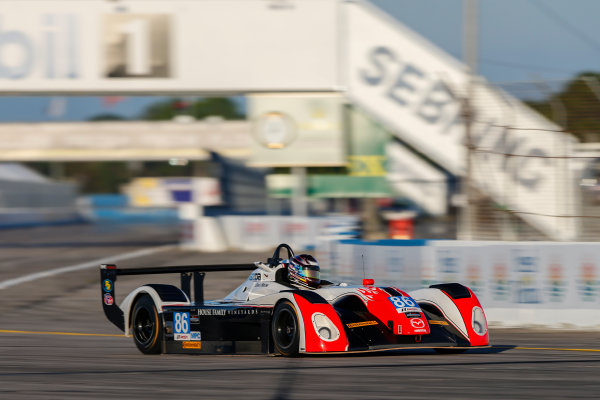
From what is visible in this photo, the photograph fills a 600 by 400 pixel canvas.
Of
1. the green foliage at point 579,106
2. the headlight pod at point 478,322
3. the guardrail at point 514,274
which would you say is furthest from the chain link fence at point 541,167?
the headlight pod at point 478,322

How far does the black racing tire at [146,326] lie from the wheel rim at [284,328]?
1.54 metres

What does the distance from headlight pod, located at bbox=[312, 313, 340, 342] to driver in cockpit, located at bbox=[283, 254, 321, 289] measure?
3.41 ft

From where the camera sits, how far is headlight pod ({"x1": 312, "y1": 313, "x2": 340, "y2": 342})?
29.8 feet

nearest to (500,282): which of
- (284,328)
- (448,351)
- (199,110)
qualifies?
(448,351)

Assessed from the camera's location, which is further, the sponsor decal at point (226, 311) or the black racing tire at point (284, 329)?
the sponsor decal at point (226, 311)

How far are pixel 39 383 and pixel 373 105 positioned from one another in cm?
2078

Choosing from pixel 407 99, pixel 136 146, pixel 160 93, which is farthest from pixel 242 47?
pixel 136 146

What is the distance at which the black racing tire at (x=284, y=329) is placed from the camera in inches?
367

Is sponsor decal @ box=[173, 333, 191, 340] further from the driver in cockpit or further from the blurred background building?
the blurred background building

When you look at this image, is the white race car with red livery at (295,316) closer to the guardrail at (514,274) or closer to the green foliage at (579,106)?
the guardrail at (514,274)

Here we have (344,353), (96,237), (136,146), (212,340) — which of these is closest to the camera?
(344,353)

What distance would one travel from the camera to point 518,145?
18.4 metres

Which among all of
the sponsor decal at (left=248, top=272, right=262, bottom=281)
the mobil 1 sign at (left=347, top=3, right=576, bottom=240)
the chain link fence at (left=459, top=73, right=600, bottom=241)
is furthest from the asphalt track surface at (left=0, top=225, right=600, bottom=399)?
the mobil 1 sign at (left=347, top=3, right=576, bottom=240)

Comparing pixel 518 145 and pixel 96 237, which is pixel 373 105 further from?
pixel 96 237
